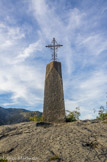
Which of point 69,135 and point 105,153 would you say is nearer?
point 105,153

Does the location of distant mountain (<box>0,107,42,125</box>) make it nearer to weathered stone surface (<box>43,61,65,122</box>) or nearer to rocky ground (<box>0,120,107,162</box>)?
weathered stone surface (<box>43,61,65,122</box>)

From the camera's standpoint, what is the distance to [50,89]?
11.9m

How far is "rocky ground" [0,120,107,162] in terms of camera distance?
544cm

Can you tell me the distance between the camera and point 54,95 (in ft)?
38.3

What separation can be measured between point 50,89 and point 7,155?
6.29 m

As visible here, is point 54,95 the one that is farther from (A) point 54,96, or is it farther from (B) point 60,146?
(B) point 60,146

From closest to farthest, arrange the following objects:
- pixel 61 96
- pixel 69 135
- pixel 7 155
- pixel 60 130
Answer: pixel 7 155, pixel 69 135, pixel 60 130, pixel 61 96

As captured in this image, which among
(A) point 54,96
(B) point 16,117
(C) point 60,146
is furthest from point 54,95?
(B) point 16,117

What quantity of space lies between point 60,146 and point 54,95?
5.75m

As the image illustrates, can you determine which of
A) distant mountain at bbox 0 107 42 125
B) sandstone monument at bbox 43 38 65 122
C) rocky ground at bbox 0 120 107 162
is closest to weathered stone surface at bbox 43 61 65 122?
sandstone monument at bbox 43 38 65 122

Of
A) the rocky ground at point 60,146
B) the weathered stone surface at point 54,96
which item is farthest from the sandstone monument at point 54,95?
the rocky ground at point 60,146

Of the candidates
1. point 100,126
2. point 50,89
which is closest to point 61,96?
point 50,89

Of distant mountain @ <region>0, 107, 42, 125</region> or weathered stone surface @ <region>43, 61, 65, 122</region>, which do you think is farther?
distant mountain @ <region>0, 107, 42, 125</region>

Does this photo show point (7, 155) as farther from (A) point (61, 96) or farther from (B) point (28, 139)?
(A) point (61, 96)
